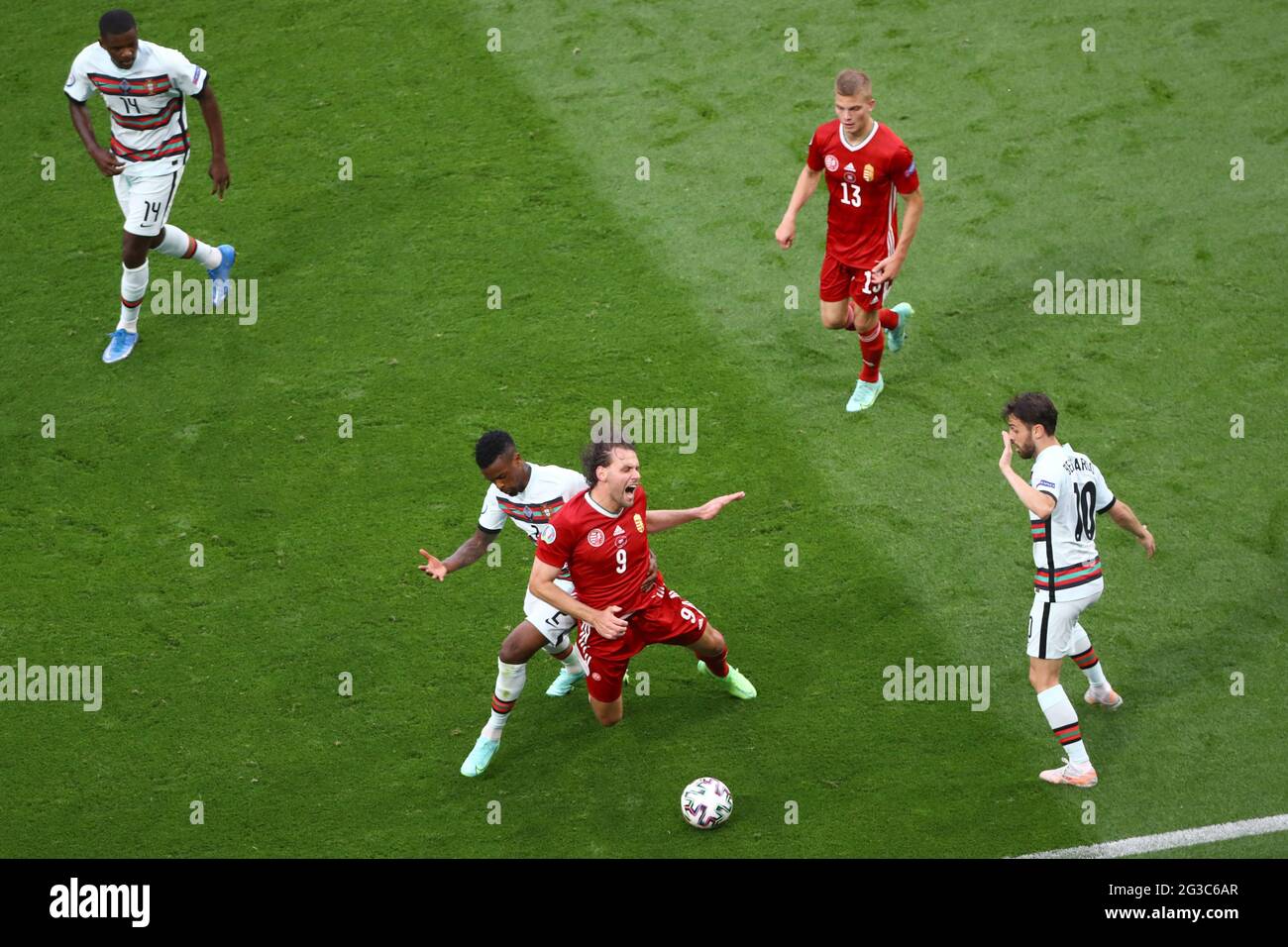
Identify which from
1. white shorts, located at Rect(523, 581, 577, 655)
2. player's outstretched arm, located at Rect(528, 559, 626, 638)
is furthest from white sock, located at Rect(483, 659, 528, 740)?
player's outstretched arm, located at Rect(528, 559, 626, 638)

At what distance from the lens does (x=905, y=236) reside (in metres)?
9.53

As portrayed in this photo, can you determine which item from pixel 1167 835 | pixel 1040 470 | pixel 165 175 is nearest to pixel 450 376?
pixel 165 175

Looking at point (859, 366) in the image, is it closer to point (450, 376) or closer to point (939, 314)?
point (939, 314)

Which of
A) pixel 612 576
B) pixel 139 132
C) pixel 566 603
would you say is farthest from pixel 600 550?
pixel 139 132

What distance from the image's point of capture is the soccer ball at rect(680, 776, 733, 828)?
302 inches

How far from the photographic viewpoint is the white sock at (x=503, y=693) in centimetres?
792

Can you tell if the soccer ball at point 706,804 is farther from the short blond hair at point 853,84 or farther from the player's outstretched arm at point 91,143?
the player's outstretched arm at point 91,143

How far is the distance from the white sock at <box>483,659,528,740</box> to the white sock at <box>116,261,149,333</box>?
15.3ft

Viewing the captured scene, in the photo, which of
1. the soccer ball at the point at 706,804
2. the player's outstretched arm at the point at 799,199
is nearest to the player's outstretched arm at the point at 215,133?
the player's outstretched arm at the point at 799,199

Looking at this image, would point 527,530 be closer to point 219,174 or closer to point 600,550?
point 600,550

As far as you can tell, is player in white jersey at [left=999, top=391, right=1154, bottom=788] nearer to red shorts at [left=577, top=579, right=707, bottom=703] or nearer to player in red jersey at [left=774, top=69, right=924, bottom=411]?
red shorts at [left=577, top=579, right=707, bottom=703]

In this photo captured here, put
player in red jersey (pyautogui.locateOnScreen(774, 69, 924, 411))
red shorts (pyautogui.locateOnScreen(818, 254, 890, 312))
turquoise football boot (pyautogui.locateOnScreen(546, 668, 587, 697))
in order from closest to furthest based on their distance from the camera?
turquoise football boot (pyautogui.locateOnScreen(546, 668, 587, 697)) → player in red jersey (pyautogui.locateOnScreen(774, 69, 924, 411)) → red shorts (pyautogui.locateOnScreen(818, 254, 890, 312))

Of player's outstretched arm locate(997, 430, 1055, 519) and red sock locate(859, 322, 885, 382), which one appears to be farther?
red sock locate(859, 322, 885, 382)

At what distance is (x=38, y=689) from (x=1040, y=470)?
565cm
